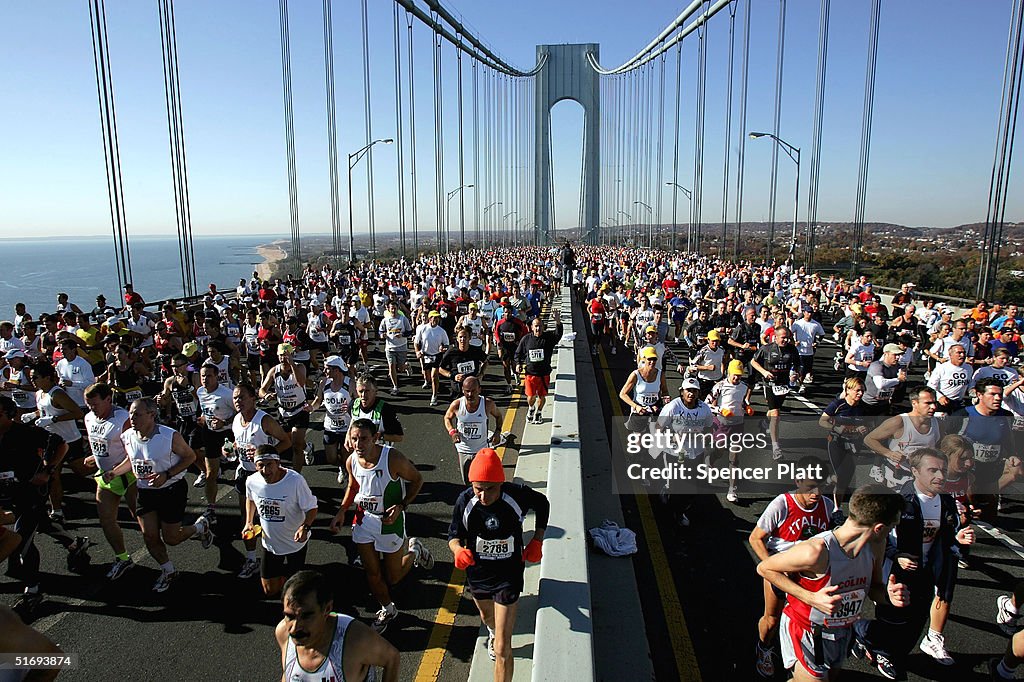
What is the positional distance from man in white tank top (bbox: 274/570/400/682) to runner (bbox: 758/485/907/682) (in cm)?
217

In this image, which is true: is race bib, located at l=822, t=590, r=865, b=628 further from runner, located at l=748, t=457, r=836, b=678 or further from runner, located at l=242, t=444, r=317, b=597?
runner, located at l=242, t=444, r=317, b=597

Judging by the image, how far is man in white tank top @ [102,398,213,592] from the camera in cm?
492

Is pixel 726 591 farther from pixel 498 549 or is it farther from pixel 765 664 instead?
pixel 498 549

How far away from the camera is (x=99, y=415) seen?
532cm

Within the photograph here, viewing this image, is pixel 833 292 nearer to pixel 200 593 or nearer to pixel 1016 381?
pixel 1016 381

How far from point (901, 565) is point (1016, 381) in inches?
229

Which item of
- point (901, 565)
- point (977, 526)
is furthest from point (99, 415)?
point (977, 526)

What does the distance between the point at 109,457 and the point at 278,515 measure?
7.00 ft

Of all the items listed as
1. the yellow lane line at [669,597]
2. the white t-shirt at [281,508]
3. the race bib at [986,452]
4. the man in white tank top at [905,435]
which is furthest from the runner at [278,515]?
the race bib at [986,452]

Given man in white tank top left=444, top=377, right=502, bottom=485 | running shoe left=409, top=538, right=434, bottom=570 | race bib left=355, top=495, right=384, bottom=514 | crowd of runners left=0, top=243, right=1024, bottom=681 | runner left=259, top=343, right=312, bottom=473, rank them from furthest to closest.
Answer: runner left=259, top=343, right=312, bottom=473, man in white tank top left=444, top=377, right=502, bottom=485, running shoe left=409, top=538, right=434, bottom=570, race bib left=355, top=495, right=384, bottom=514, crowd of runners left=0, top=243, right=1024, bottom=681

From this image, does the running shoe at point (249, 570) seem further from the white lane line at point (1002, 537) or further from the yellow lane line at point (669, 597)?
the white lane line at point (1002, 537)

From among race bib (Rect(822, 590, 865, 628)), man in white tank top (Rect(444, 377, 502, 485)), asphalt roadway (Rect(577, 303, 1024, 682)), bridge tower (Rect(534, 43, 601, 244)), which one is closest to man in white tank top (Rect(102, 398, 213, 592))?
man in white tank top (Rect(444, 377, 502, 485))

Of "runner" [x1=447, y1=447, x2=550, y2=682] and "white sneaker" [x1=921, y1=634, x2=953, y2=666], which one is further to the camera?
"white sneaker" [x1=921, y1=634, x2=953, y2=666]

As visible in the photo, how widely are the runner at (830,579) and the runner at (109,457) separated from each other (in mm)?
5166
